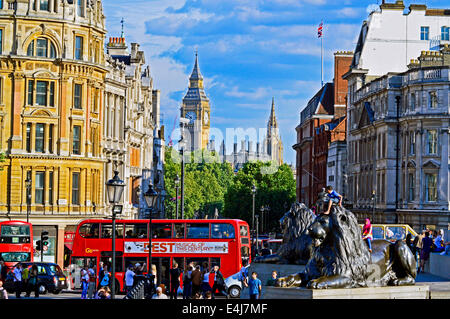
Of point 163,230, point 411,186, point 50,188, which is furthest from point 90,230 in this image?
point 411,186

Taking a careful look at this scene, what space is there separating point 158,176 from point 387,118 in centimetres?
2972

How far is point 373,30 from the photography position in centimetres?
8588

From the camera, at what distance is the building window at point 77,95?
58.0 m

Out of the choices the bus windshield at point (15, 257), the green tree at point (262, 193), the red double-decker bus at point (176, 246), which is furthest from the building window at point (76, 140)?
the green tree at point (262, 193)

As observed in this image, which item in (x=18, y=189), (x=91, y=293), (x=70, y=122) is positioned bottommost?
(x=91, y=293)

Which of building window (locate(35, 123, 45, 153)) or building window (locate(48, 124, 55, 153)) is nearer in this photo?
building window (locate(35, 123, 45, 153))

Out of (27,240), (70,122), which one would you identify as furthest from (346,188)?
(27,240)

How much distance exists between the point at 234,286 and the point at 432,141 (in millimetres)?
40303

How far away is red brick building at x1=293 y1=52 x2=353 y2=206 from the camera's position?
107 meters

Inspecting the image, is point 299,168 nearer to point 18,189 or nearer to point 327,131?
point 327,131

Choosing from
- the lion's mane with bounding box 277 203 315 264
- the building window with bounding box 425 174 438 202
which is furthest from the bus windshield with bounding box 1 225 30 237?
the building window with bounding box 425 174 438 202

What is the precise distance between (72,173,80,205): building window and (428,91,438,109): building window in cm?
2758

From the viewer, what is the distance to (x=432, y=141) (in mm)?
71312

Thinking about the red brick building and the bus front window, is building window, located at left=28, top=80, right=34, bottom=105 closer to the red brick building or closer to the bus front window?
the bus front window
